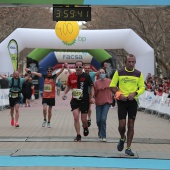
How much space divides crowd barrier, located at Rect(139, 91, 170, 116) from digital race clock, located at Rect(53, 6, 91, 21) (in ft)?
26.4

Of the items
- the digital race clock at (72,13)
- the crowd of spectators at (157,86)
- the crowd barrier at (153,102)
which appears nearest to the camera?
the digital race clock at (72,13)

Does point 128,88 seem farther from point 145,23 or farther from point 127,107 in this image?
point 145,23

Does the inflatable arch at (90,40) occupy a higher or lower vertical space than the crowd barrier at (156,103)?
higher

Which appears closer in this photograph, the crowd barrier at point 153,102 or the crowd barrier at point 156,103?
the crowd barrier at point 156,103

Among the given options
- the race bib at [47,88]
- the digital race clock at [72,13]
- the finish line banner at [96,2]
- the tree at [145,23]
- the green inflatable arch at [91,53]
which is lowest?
the race bib at [47,88]

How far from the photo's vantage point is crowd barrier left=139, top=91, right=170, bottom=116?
785 inches

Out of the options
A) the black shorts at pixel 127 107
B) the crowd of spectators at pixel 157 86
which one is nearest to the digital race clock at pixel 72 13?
the black shorts at pixel 127 107

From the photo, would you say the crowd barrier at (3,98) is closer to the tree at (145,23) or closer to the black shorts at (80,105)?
the black shorts at (80,105)

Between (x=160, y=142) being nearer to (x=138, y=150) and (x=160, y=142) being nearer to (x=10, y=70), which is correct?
(x=138, y=150)

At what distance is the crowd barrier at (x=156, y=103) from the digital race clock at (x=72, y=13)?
8039mm

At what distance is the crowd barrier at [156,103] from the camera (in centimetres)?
1995

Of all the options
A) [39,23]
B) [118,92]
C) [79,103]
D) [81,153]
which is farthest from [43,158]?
[39,23]

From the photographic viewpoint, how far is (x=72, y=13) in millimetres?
12719

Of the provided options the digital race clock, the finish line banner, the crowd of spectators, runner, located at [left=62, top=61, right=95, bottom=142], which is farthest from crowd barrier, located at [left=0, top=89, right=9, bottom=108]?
runner, located at [left=62, top=61, right=95, bottom=142]
